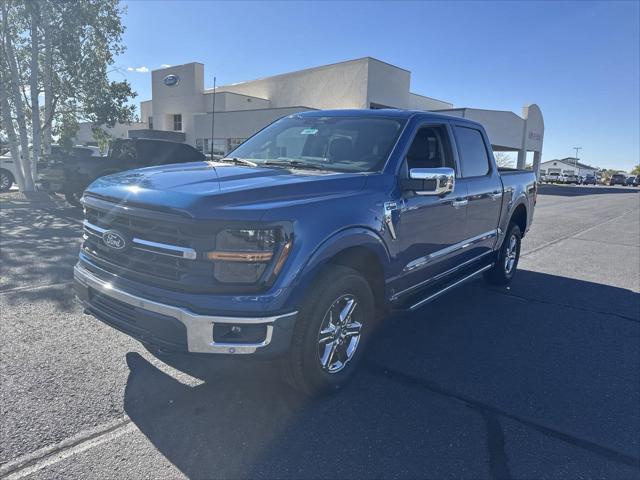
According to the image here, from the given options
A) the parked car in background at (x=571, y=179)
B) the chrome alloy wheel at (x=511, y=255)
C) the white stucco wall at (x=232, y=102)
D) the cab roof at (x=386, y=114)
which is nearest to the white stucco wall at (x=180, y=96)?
the white stucco wall at (x=232, y=102)

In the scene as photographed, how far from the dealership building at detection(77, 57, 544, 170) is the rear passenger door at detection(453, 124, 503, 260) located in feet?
76.4

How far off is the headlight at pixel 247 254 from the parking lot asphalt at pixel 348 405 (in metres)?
0.97

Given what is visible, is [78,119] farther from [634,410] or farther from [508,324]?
[634,410]

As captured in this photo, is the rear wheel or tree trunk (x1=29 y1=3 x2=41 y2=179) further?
the rear wheel

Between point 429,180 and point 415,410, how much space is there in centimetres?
165

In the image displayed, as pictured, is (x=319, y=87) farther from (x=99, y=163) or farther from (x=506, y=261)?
(x=506, y=261)

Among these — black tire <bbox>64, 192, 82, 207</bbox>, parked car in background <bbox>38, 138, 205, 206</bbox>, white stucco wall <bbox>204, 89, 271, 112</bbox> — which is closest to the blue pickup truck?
parked car in background <bbox>38, 138, 205, 206</bbox>

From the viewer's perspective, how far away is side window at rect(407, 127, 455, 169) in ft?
13.7

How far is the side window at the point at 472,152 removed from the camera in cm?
491

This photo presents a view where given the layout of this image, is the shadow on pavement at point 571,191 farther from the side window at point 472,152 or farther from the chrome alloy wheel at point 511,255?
the side window at point 472,152

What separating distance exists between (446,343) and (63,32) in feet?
53.4

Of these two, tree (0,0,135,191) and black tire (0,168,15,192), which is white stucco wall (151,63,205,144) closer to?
tree (0,0,135,191)

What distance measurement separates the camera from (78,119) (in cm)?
1891

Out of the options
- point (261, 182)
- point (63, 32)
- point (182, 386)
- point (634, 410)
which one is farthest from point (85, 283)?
point (63, 32)
